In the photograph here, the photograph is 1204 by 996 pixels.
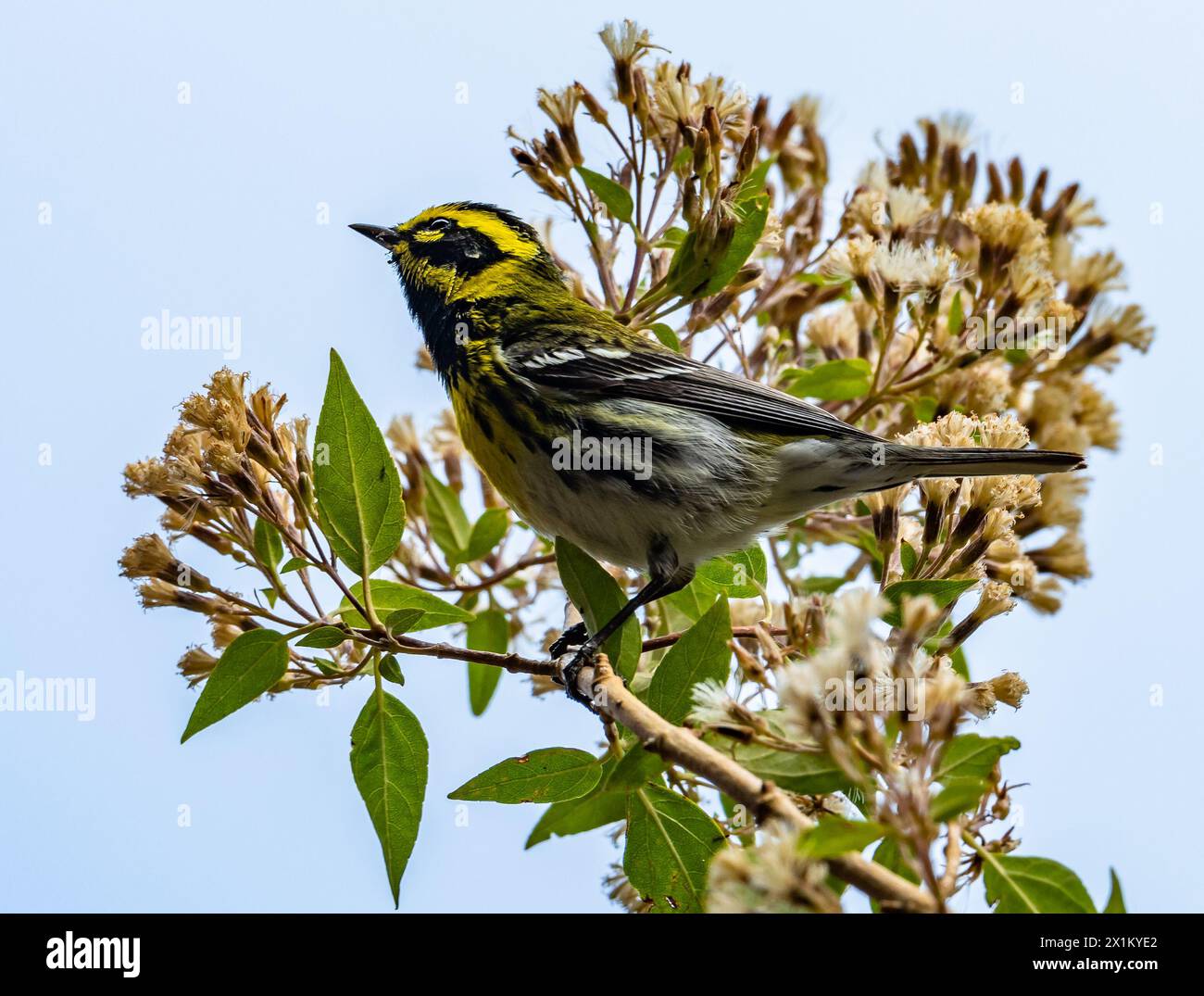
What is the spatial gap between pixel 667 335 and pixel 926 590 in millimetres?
1300

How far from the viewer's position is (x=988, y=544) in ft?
9.74

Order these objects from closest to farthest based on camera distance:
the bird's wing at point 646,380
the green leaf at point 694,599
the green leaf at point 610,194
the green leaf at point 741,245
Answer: the green leaf at point 741,245 → the green leaf at point 610,194 → the green leaf at point 694,599 → the bird's wing at point 646,380

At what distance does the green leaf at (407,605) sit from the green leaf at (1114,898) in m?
1.60

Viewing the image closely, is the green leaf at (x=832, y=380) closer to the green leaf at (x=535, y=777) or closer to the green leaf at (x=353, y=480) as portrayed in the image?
the green leaf at (x=353, y=480)

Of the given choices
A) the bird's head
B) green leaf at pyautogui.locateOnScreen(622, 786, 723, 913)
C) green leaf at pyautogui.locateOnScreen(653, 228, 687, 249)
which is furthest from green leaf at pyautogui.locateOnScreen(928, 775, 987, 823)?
the bird's head

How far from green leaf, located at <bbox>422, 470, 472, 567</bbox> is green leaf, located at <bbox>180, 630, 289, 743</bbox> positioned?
1405 mm

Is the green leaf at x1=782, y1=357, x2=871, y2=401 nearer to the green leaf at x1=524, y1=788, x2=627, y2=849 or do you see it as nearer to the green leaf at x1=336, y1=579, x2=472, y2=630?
the green leaf at x1=336, y1=579, x2=472, y2=630

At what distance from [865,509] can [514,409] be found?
1268mm

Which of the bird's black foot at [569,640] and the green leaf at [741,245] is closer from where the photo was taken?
the green leaf at [741,245]

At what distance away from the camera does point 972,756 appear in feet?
8.03

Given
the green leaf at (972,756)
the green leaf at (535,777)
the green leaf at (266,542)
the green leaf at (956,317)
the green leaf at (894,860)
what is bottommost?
the green leaf at (894,860)

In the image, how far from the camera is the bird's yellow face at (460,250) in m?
4.60

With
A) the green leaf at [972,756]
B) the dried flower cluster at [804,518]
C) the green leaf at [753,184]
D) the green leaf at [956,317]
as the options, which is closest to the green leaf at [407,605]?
the dried flower cluster at [804,518]

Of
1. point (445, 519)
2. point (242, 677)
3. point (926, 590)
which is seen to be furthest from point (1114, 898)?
point (445, 519)
